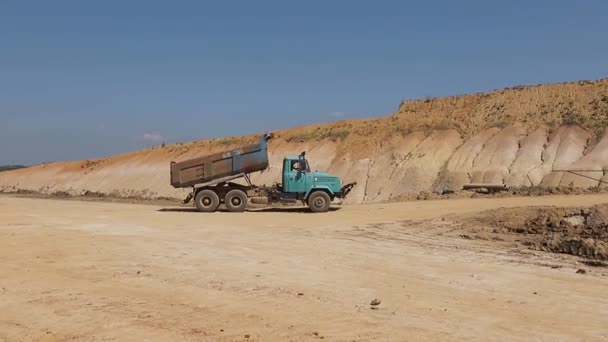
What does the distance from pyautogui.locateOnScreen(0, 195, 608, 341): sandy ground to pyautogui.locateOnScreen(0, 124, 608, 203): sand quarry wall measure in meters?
21.0

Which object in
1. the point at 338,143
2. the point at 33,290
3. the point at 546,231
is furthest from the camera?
the point at 338,143

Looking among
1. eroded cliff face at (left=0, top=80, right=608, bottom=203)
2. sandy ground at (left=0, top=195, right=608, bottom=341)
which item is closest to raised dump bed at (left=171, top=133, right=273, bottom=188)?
sandy ground at (left=0, top=195, right=608, bottom=341)

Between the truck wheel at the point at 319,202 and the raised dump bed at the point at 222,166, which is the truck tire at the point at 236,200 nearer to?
the raised dump bed at the point at 222,166

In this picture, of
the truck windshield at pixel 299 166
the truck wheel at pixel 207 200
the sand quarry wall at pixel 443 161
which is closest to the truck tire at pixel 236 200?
the truck wheel at pixel 207 200

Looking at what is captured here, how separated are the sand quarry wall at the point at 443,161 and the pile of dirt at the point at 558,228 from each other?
15.5 meters

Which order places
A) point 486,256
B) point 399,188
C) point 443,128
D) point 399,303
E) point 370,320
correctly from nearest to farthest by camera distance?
point 370,320, point 399,303, point 486,256, point 399,188, point 443,128

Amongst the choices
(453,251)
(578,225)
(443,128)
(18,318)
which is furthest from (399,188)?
(18,318)

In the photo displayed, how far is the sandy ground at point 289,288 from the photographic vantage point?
25.1 ft

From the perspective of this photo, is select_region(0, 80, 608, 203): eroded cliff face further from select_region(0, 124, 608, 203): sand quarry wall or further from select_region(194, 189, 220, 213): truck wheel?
select_region(194, 189, 220, 213): truck wheel

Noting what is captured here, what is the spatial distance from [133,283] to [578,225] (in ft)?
43.1

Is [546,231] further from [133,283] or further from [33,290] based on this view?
[33,290]

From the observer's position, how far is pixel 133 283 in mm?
10484

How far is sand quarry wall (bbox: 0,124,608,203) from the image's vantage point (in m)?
36.6

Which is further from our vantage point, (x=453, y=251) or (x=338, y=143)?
(x=338, y=143)
